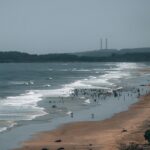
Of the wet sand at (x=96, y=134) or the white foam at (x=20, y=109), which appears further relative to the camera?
the white foam at (x=20, y=109)

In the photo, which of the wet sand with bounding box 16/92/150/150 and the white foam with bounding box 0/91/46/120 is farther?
the white foam with bounding box 0/91/46/120

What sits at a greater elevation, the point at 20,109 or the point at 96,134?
the point at 20,109

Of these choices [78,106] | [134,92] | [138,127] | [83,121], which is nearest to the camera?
→ [138,127]

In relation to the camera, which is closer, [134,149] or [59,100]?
[134,149]

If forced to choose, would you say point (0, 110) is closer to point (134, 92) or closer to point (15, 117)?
point (15, 117)

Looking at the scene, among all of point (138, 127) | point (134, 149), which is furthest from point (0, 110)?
point (134, 149)

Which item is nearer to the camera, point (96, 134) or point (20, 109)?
point (96, 134)

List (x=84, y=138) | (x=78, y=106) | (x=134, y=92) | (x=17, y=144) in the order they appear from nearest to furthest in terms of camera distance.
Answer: (x=17, y=144) < (x=84, y=138) < (x=78, y=106) < (x=134, y=92)

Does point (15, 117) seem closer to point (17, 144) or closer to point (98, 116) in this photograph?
point (98, 116)
